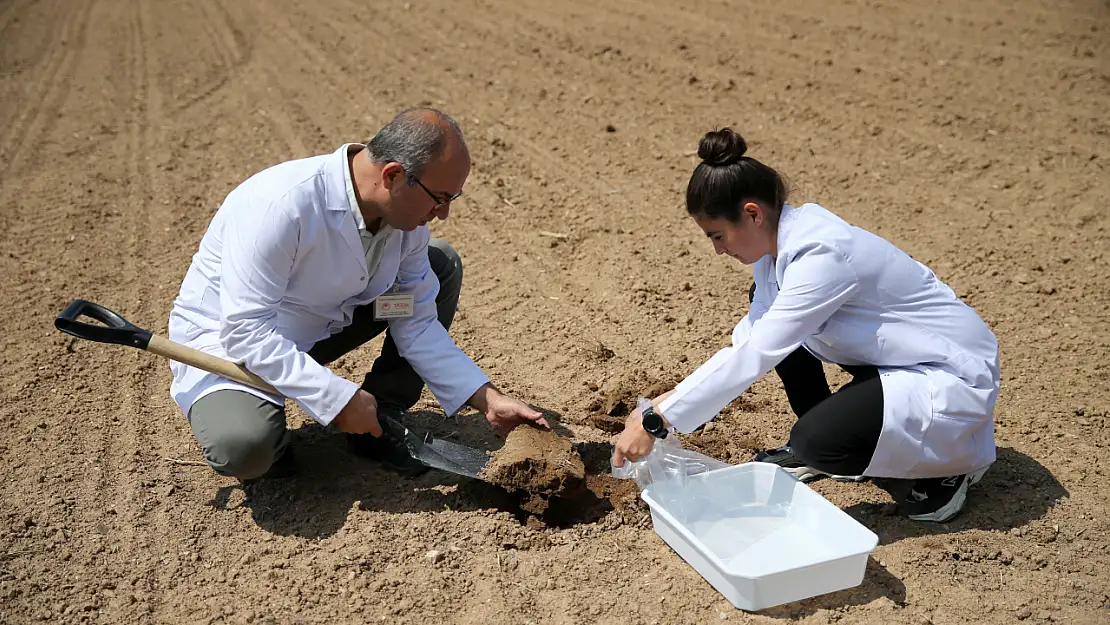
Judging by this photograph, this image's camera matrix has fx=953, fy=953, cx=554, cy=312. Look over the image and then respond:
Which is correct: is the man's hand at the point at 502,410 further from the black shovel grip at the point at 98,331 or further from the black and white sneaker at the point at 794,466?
the black shovel grip at the point at 98,331

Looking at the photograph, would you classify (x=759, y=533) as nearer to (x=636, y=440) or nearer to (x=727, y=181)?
(x=636, y=440)

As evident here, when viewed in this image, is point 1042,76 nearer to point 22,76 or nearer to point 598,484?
point 598,484

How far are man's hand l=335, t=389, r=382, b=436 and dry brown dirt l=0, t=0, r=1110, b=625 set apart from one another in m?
0.37

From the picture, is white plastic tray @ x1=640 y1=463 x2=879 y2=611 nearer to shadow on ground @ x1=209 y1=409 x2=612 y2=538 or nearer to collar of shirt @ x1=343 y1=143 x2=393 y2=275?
shadow on ground @ x1=209 y1=409 x2=612 y2=538

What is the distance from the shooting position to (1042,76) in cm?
704

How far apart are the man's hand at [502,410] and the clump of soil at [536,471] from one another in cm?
11

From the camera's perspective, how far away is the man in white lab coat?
10.2ft

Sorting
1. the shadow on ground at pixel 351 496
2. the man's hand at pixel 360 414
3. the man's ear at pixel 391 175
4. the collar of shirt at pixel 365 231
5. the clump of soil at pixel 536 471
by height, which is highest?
the man's ear at pixel 391 175

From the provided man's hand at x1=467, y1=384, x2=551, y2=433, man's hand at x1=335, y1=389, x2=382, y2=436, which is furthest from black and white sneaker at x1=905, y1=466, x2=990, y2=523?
man's hand at x1=335, y1=389, x2=382, y2=436

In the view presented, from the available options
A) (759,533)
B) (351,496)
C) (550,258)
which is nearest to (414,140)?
(351,496)

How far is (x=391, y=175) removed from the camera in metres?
3.06

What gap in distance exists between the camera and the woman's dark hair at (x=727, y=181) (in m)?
2.93

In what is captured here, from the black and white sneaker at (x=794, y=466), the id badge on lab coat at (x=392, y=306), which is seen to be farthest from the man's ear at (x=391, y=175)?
the black and white sneaker at (x=794, y=466)

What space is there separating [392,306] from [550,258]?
1861mm
